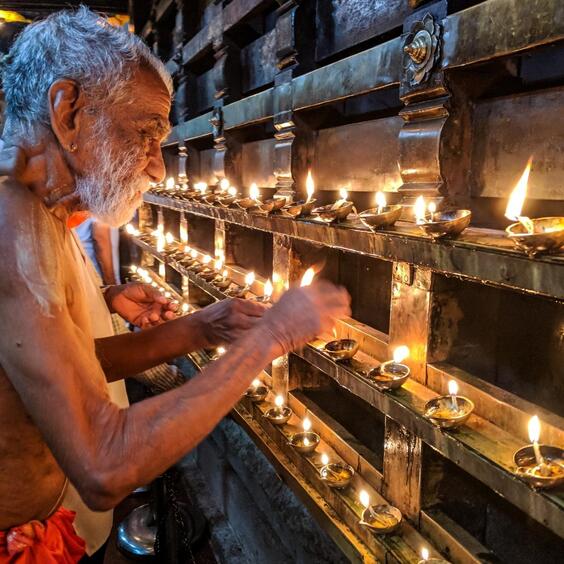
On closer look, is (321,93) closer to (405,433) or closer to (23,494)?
(405,433)

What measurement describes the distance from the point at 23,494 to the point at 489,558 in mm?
2200

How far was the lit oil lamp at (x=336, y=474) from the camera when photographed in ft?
11.0

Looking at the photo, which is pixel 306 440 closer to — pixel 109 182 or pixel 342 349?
pixel 342 349

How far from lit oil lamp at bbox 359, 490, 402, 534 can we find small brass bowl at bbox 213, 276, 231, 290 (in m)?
2.78

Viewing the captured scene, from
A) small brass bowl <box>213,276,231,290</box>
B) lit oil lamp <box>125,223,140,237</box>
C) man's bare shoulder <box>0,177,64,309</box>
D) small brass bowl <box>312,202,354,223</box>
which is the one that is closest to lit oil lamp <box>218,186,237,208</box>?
small brass bowl <box>213,276,231,290</box>

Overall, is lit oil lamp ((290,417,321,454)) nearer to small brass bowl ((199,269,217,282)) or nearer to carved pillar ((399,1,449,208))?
carved pillar ((399,1,449,208))

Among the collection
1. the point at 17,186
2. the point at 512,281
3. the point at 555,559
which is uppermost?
the point at 17,186

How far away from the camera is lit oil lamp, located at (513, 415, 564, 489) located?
1954mm

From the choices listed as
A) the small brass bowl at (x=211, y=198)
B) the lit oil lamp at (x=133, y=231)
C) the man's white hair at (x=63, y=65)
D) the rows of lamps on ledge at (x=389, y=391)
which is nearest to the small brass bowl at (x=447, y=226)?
the rows of lamps on ledge at (x=389, y=391)

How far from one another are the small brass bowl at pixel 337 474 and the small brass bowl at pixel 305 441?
0.73 ft

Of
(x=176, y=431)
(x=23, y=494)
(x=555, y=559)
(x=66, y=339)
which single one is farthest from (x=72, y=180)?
(x=555, y=559)

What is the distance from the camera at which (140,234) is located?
958cm

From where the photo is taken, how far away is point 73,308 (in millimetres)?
2021

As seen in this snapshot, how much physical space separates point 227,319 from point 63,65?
1480 mm
